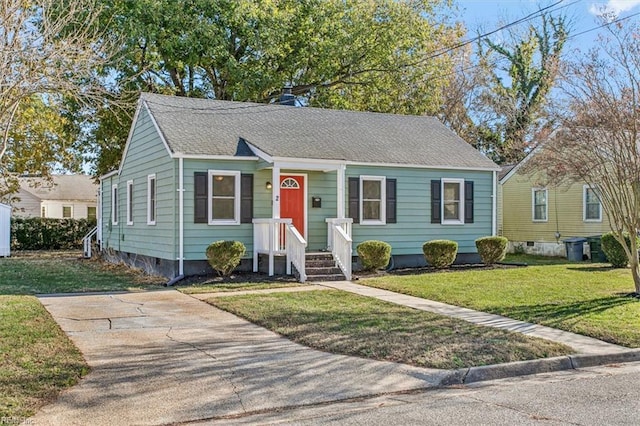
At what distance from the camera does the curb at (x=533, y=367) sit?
274 inches

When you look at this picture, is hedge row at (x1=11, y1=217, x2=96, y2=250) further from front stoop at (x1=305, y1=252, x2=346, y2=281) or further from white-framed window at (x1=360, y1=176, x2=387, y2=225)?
front stoop at (x1=305, y1=252, x2=346, y2=281)

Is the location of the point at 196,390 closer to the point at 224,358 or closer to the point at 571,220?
the point at 224,358

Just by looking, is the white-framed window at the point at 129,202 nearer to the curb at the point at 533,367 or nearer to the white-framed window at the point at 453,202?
the white-framed window at the point at 453,202

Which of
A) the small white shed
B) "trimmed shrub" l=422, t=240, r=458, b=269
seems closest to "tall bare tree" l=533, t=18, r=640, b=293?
"trimmed shrub" l=422, t=240, r=458, b=269

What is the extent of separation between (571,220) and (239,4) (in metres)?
15.2

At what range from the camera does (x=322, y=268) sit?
619 inches

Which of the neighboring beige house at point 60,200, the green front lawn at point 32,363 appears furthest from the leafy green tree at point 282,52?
the neighboring beige house at point 60,200

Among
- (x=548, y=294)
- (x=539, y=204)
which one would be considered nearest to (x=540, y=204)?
(x=539, y=204)

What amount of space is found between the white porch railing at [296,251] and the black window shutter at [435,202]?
5123 mm

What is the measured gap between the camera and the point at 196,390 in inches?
243

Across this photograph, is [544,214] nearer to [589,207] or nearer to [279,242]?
[589,207]

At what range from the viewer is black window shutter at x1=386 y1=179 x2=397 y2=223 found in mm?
18031

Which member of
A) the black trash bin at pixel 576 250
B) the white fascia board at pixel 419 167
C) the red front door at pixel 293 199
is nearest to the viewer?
the red front door at pixel 293 199

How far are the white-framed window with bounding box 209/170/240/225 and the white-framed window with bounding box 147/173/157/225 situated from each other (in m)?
2.36
